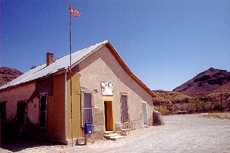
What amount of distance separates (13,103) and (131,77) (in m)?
9.25

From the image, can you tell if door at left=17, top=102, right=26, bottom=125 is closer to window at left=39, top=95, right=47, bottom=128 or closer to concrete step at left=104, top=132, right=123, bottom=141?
window at left=39, top=95, right=47, bottom=128

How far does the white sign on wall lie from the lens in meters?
18.7

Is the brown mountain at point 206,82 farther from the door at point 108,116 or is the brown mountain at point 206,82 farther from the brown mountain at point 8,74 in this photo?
the door at point 108,116

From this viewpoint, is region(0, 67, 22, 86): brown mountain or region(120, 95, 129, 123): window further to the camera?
region(0, 67, 22, 86): brown mountain

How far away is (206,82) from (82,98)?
376 feet

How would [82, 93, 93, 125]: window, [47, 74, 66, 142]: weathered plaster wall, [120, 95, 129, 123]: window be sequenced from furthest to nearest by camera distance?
[120, 95, 129, 123]: window
[82, 93, 93, 125]: window
[47, 74, 66, 142]: weathered plaster wall

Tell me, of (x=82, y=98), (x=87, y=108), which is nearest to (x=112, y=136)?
(x=87, y=108)

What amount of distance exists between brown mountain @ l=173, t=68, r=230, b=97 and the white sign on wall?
98563 millimetres

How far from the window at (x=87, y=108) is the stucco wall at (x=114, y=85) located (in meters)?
0.32

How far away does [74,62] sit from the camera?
56.1ft

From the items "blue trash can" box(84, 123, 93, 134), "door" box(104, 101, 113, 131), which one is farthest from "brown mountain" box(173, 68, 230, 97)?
"blue trash can" box(84, 123, 93, 134)

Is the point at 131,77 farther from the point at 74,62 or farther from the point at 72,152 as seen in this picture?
the point at 72,152

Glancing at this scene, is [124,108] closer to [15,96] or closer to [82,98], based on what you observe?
[82,98]

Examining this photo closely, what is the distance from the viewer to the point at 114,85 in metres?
19.7
